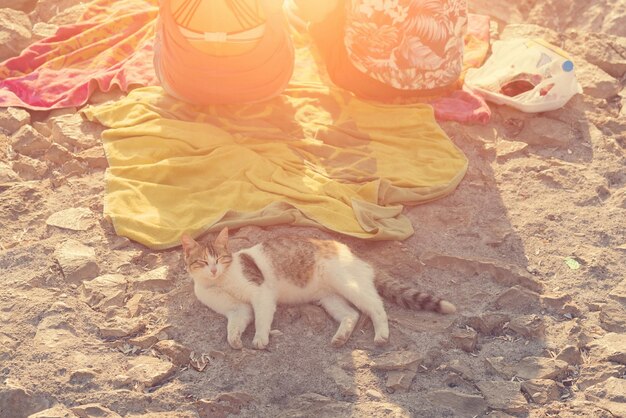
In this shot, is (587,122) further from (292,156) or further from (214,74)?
(214,74)

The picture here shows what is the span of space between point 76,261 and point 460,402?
206 cm

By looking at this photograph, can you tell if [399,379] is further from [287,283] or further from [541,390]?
[287,283]

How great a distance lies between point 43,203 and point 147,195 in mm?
586

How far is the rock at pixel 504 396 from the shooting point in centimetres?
384

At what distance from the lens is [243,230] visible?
4.90 metres

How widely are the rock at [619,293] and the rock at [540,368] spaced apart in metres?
0.67

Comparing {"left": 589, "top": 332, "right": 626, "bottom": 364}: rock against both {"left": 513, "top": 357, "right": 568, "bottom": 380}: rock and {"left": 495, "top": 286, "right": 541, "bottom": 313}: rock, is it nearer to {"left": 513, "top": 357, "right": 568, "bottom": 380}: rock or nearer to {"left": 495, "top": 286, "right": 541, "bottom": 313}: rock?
{"left": 513, "top": 357, "right": 568, "bottom": 380}: rock

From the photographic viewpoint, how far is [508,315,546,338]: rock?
427 centimetres

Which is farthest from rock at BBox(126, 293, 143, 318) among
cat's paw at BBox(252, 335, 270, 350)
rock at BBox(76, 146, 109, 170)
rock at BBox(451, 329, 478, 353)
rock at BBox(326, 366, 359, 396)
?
rock at BBox(451, 329, 478, 353)

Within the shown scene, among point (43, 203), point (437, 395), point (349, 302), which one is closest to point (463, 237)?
point (349, 302)

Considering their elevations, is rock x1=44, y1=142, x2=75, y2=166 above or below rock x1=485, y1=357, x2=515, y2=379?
below

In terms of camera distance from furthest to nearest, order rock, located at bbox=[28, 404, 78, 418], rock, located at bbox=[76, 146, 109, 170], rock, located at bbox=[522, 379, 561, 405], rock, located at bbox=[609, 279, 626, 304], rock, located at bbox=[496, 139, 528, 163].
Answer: rock, located at bbox=[496, 139, 528, 163] → rock, located at bbox=[76, 146, 109, 170] → rock, located at bbox=[609, 279, 626, 304] → rock, located at bbox=[522, 379, 561, 405] → rock, located at bbox=[28, 404, 78, 418]

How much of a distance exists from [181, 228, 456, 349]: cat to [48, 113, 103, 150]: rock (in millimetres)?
1658

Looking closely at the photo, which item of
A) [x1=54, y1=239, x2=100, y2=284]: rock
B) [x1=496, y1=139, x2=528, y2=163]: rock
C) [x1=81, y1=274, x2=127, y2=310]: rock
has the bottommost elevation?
[x1=54, y1=239, x2=100, y2=284]: rock
